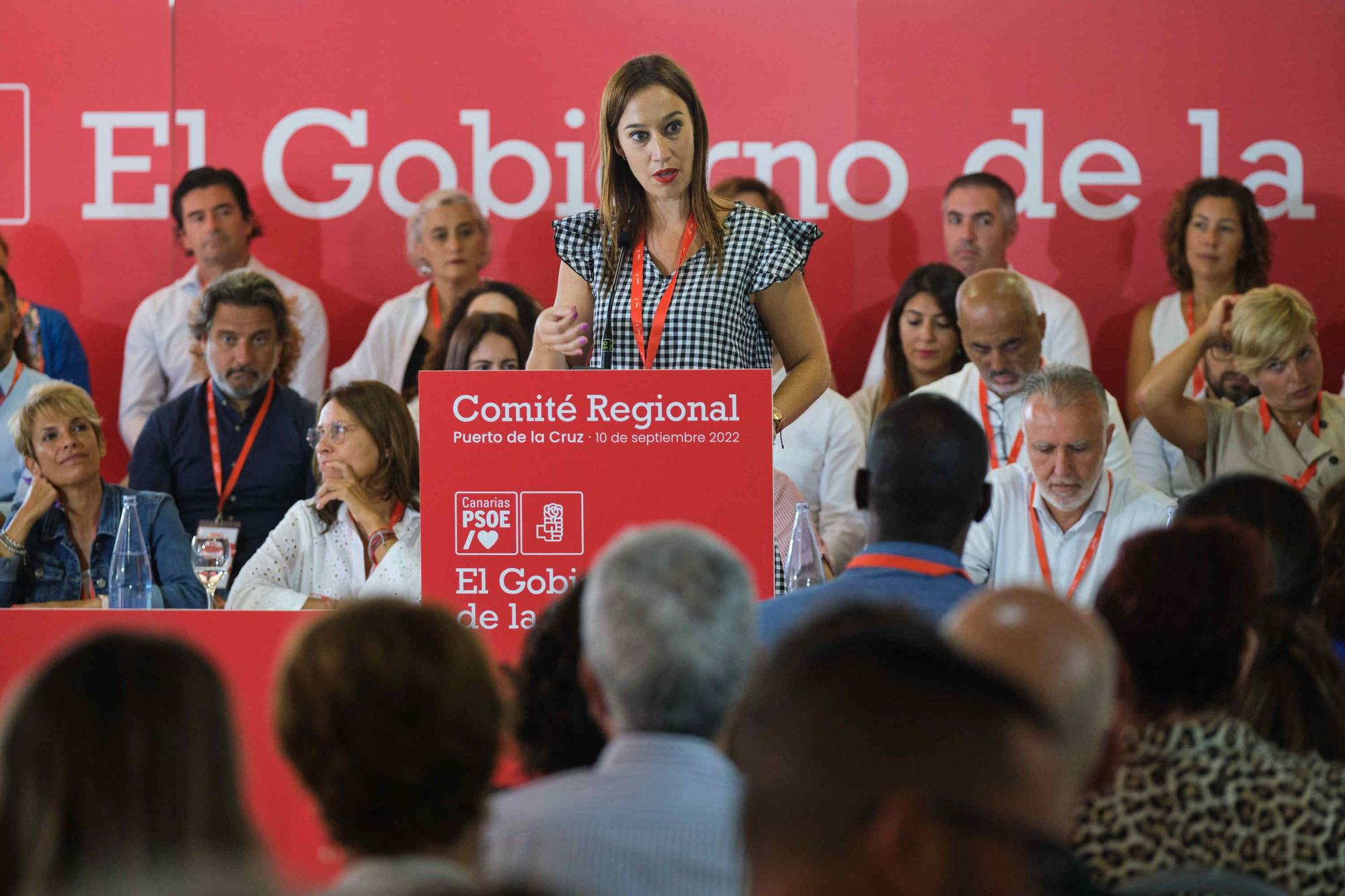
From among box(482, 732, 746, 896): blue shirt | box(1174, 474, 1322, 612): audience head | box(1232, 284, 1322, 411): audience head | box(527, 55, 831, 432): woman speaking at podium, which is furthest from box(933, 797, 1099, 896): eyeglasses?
box(1232, 284, 1322, 411): audience head

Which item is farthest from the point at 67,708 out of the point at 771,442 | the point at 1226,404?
the point at 1226,404

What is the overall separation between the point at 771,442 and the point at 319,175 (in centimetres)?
A: 441

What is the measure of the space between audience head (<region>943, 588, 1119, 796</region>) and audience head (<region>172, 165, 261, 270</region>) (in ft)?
18.6

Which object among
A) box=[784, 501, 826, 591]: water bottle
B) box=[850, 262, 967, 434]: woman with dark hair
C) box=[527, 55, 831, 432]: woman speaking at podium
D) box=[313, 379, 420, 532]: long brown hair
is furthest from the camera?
box=[850, 262, 967, 434]: woman with dark hair

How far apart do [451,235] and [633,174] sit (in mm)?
3235

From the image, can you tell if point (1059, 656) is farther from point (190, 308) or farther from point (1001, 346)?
point (190, 308)

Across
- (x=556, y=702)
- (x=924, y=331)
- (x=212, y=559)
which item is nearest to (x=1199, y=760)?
(x=556, y=702)

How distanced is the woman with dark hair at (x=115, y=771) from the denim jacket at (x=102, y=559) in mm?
3404

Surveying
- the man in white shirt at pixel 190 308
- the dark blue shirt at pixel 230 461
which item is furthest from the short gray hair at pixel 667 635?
the man in white shirt at pixel 190 308

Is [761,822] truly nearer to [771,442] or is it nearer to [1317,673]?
[1317,673]

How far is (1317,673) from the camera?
2291 millimetres

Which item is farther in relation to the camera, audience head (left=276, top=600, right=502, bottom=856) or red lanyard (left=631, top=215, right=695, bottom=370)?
red lanyard (left=631, top=215, right=695, bottom=370)

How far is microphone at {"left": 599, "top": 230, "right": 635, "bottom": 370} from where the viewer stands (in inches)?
143

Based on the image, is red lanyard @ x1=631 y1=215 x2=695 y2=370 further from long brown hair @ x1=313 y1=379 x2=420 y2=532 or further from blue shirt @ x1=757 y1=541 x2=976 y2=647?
long brown hair @ x1=313 y1=379 x2=420 y2=532
